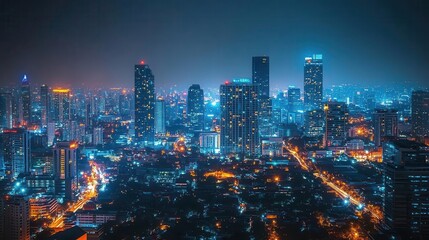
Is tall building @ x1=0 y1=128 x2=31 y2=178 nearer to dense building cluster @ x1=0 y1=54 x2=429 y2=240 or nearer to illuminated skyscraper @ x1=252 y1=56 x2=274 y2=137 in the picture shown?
dense building cluster @ x1=0 y1=54 x2=429 y2=240

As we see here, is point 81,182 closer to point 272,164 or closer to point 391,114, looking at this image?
point 272,164

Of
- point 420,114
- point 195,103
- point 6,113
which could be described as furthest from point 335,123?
point 6,113

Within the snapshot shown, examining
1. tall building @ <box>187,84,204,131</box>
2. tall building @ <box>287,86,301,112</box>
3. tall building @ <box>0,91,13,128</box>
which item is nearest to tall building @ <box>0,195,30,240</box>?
tall building @ <box>0,91,13,128</box>

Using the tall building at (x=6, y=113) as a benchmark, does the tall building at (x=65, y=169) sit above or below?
below

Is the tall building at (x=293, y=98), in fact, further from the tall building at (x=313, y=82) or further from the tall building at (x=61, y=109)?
the tall building at (x=61, y=109)

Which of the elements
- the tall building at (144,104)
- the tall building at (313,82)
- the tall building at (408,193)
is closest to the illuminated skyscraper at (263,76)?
the tall building at (313,82)

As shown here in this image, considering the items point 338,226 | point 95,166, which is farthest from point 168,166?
point 338,226

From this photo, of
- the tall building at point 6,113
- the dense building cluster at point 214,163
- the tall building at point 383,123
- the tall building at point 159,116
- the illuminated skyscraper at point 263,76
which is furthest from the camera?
the tall building at point 159,116
